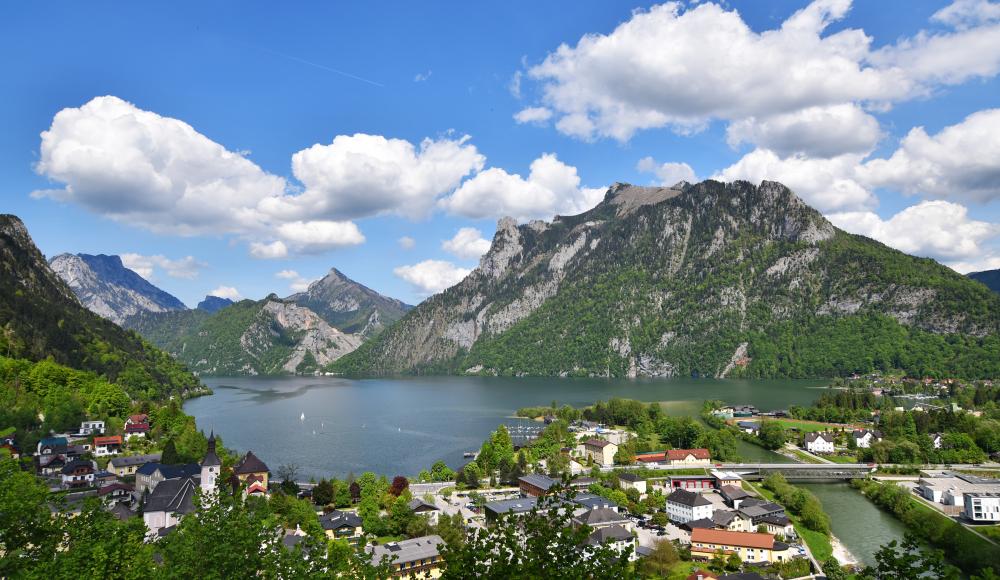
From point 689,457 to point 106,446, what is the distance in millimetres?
57556

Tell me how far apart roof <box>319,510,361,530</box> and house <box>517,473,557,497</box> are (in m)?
15.5

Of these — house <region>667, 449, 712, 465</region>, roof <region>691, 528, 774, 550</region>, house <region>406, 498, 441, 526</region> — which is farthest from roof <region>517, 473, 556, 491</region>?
roof <region>691, 528, 774, 550</region>

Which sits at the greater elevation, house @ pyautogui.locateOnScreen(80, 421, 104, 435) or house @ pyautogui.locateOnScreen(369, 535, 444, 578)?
house @ pyautogui.locateOnScreen(80, 421, 104, 435)

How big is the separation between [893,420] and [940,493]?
31.8 m

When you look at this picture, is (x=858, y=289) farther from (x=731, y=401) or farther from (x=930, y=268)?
(x=731, y=401)

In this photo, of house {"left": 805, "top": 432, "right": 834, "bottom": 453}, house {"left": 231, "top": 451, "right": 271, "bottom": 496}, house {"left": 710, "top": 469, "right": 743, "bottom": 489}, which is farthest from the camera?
house {"left": 805, "top": 432, "right": 834, "bottom": 453}

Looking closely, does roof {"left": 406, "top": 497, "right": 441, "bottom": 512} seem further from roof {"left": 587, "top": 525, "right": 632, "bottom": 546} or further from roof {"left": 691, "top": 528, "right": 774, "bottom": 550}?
roof {"left": 691, "top": 528, "right": 774, "bottom": 550}

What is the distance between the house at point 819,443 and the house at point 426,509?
48.1 meters

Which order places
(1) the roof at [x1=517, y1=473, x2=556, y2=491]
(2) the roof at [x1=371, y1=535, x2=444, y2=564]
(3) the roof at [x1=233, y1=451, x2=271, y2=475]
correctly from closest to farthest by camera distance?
(2) the roof at [x1=371, y1=535, x2=444, y2=564], (3) the roof at [x1=233, y1=451, x2=271, y2=475], (1) the roof at [x1=517, y1=473, x2=556, y2=491]

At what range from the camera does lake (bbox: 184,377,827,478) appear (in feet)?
236

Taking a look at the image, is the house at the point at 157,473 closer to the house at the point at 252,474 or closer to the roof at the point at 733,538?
the house at the point at 252,474

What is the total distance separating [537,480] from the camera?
2138 inches

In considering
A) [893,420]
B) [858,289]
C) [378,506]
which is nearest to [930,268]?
[858,289]

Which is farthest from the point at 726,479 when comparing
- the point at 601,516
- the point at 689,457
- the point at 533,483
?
the point at 601,516
